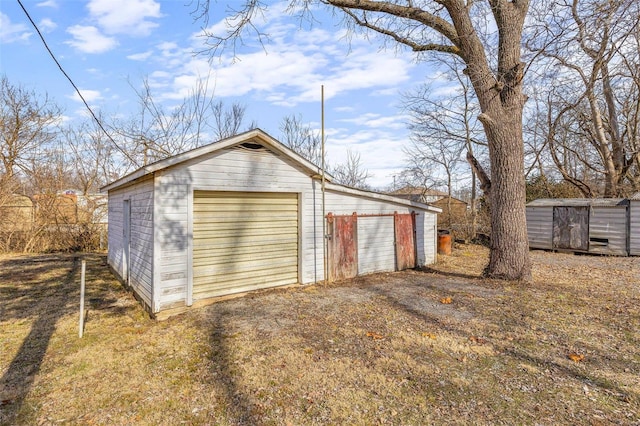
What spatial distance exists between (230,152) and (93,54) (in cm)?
432

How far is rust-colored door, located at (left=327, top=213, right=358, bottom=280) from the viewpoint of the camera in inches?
292

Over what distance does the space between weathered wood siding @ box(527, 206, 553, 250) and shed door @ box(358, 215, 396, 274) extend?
8.18 m

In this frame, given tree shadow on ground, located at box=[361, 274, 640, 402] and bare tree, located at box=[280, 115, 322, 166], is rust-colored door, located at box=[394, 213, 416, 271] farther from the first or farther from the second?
bare tree, located at box=[280, 115, 322, 166]

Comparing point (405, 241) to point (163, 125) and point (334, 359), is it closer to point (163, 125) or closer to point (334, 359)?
point (334, 359)

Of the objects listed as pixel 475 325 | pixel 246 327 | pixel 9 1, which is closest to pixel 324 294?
pixel 246 327

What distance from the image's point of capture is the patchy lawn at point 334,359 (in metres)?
2.74

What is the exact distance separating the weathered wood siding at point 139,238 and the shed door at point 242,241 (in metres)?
0.70

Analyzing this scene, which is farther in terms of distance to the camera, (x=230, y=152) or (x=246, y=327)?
(x=230, y=152)

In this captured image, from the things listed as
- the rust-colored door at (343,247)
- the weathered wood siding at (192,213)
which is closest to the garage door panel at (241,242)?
the weathered wood siding at (192,213)

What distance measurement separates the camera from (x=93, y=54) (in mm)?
7215

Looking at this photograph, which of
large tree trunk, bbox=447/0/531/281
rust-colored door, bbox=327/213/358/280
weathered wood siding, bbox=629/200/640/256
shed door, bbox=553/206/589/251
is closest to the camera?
large tree trunk, bbox=447/0/531/281

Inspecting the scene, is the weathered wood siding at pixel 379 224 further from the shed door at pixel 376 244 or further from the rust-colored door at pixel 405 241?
the rust-colored door at pixel 405 241

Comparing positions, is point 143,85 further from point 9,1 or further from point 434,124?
point 434,124

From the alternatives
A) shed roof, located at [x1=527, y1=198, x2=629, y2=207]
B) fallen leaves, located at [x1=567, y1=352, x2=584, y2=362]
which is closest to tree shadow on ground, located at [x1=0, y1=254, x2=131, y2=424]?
fallen leaves, located at [x1=567, y1=352, x2=584, y2=362]
